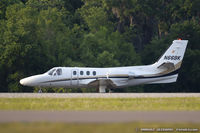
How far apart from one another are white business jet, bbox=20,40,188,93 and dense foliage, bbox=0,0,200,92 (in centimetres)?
869

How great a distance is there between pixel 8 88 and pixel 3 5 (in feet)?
50.5

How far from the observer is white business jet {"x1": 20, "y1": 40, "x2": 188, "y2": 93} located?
3366 cm

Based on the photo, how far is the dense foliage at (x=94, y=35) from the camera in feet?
143

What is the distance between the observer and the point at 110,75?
34.5 meters

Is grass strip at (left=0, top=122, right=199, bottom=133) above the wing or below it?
above

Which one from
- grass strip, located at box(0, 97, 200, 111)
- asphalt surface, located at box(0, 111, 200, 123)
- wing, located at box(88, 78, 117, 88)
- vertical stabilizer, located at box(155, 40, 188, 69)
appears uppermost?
vertical stabilizer, located at box(155, 40, 188, 69)

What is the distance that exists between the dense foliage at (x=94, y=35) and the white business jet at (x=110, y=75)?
28.5 ft

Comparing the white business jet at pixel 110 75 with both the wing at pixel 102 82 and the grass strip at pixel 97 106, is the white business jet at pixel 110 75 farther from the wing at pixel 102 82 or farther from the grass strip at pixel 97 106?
the grass strip at pixel 97 106

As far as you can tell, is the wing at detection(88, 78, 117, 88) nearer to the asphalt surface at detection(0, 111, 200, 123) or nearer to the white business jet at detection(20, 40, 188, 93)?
the white business jet at detection(20, 40, 188, 93)

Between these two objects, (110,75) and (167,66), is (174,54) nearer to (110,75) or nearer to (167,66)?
(167,66)

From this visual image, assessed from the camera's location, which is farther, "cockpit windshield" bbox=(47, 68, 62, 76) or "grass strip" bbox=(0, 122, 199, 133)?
"cockpit windshield" bbox=(47, 68, 62, 76)

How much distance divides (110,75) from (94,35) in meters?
17.2

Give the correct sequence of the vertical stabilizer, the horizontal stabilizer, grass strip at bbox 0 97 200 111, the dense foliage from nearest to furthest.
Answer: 1. grass strip at bbox 0 97 200 111
2. the horizontal stabilizer
3. the vertical stabilizer
4. the dense foliage

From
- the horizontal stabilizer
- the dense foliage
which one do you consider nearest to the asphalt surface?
the horizontal stabilizer
